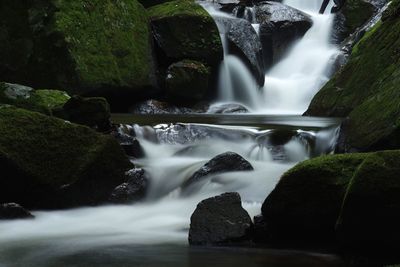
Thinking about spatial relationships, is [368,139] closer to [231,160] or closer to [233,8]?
[231,160]

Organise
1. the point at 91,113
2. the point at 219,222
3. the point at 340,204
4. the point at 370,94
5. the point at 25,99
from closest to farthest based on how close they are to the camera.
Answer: the point at 340,204 → the point at 219,222 → the point at 91,113 → the point at 25,99 → the point at 370,94

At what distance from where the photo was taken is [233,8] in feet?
67.8

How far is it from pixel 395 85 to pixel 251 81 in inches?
361

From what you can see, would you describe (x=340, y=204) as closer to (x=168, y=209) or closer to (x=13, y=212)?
(x=168, y=209)

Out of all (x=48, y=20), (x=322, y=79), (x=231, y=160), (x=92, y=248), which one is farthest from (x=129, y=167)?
(x=322, y=79)

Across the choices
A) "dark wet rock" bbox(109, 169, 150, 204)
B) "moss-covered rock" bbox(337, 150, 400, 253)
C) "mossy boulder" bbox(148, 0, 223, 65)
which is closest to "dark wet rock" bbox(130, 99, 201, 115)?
"mossy boulder" bbox(148, 0, 223, 65)

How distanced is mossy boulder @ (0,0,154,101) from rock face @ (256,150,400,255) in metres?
8.90

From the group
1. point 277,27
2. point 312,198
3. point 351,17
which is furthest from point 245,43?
point 312,198

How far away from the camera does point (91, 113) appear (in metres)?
8.91

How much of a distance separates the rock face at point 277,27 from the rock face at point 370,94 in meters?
7.22

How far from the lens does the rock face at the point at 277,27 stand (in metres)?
19.8

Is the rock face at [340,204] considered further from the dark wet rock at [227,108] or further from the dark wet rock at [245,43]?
the dark wet rock at [245,43]

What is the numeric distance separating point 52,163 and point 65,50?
22.8 feet

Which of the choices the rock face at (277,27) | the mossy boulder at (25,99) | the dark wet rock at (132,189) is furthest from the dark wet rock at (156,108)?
the dark wet rock at (132,189)
